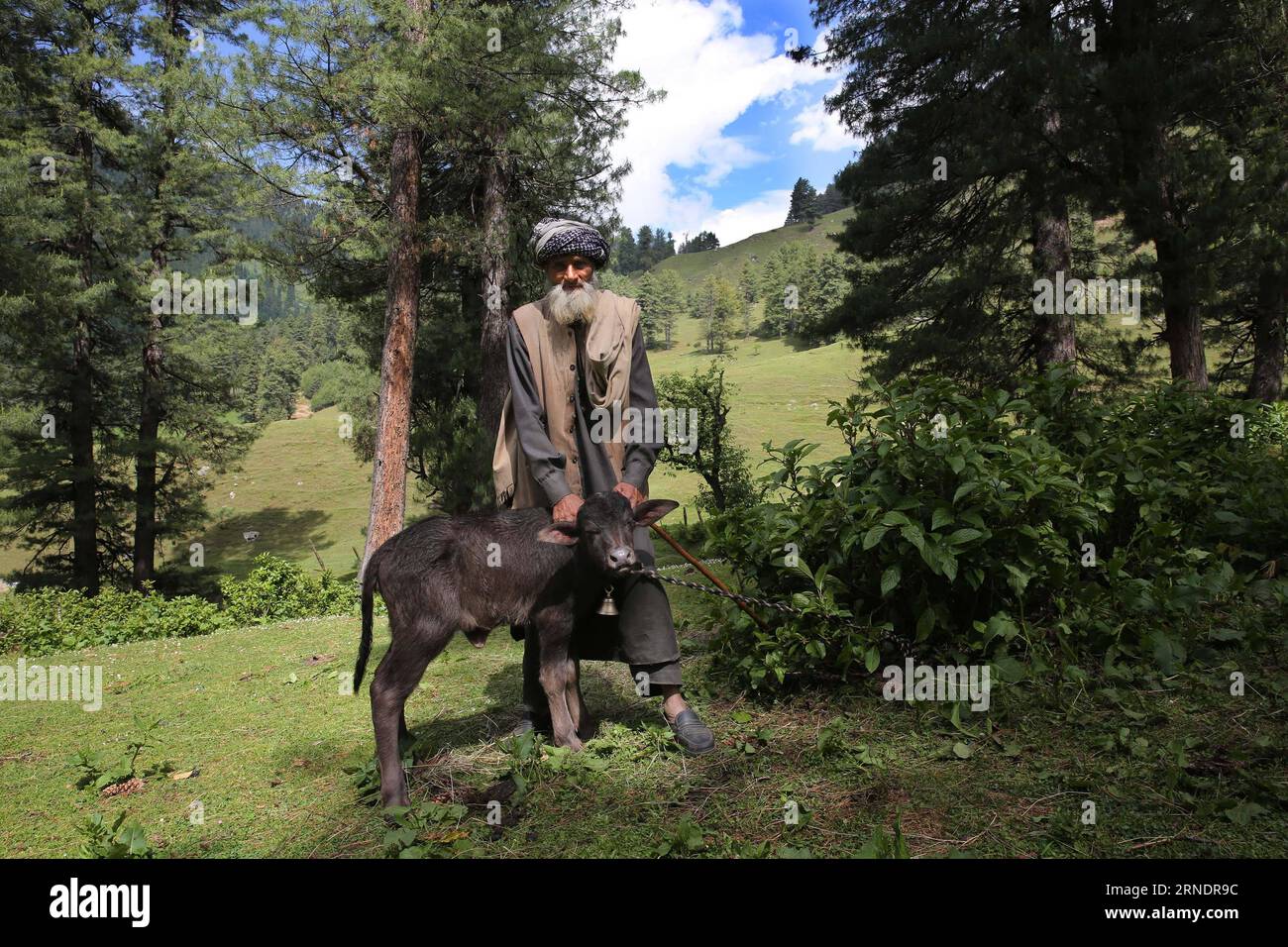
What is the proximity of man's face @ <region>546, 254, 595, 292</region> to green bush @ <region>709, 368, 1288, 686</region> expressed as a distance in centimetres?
194

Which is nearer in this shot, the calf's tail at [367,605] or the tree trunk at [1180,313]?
the calf's tail at [367,605]

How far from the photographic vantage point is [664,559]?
18281 mm

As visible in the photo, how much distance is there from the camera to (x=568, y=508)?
3.86 meters

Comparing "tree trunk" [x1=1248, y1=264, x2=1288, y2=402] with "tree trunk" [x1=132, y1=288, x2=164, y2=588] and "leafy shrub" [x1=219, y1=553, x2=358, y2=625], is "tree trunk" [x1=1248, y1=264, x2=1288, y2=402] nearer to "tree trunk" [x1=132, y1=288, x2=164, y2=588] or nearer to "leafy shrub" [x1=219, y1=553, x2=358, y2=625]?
"leafy shrub" [x1=219, y1=553, x2=358, y2=625]

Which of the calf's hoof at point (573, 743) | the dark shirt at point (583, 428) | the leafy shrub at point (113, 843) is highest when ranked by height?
the dark shirt at point (583, 428)

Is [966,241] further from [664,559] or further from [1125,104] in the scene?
[664,559]

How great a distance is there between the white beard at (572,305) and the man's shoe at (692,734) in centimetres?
243

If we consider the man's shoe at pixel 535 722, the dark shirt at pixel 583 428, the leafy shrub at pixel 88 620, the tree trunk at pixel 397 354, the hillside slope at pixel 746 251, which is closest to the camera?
the dark shirt at pixel 583 428

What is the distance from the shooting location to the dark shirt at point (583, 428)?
13.2 feet

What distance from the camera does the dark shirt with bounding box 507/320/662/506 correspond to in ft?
13.2

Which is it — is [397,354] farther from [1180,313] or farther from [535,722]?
[1180,313]

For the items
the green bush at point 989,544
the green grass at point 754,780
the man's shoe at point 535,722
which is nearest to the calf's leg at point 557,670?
the green grass at point 754,780

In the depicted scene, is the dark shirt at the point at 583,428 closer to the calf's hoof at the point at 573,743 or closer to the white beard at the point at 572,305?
the white beard at the point at 572,305

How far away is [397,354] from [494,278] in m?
2.91
